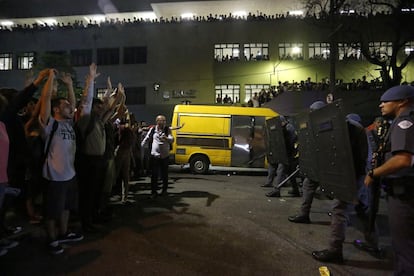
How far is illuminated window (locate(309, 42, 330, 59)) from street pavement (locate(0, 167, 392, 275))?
75.8 feet

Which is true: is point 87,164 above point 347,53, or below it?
below

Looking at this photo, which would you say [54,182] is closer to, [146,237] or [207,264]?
[146,237]

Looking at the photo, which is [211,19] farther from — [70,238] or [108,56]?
[70,238]

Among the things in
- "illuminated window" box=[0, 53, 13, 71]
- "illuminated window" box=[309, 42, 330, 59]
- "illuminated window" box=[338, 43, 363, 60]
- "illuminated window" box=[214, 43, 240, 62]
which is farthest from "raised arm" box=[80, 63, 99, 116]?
"illuminated window" box=[0, 53, 13, 71]

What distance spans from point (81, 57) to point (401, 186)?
32076 mm

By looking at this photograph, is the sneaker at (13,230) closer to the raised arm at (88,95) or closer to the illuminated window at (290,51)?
the raised arm at (88,95)

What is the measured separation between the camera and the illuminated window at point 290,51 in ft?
92.8

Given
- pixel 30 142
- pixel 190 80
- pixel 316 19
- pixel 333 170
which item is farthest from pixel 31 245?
pixel 316 19

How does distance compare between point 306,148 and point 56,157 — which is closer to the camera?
point 56,157

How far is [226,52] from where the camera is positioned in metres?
29.4

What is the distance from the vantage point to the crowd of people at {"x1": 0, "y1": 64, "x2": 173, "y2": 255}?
13.6ft

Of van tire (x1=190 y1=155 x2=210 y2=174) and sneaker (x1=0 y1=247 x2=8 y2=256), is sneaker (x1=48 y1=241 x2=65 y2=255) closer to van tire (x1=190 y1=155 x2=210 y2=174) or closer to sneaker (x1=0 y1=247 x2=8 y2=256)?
sneaker (x1=0 y1=247 x2=8 y2=256)

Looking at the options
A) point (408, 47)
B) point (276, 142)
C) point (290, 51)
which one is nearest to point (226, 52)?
point (290, 51)

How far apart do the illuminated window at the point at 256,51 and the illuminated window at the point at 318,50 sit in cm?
368
